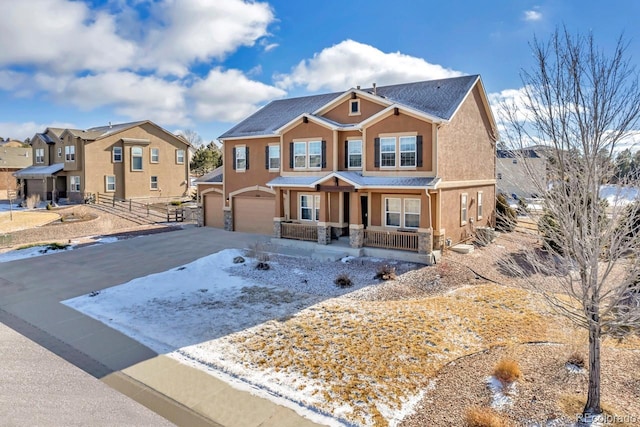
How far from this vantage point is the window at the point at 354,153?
19997 mm

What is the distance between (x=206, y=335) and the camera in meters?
9.60

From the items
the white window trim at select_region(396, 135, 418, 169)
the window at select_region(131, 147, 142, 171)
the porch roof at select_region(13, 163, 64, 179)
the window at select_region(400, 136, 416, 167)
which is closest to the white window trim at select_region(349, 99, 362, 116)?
the white window trim at select_region(396, 135, 418, 169)

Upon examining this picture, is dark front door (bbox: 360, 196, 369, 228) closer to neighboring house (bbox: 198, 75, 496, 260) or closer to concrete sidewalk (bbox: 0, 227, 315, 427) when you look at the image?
neighboring house (bbox: 198, 75, 496, 260)

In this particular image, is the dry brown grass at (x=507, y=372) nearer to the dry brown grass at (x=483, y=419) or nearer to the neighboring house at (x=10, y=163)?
the dry brown grass at (x=483, y=419)

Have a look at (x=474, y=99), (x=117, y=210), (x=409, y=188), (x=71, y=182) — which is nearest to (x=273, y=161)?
(x=409, y=188)

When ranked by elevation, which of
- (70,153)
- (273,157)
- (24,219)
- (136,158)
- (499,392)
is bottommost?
(499,392)

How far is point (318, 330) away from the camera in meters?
9.85

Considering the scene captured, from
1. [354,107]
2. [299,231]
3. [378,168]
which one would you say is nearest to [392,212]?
[378,168]

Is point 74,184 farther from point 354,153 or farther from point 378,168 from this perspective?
point 378,168

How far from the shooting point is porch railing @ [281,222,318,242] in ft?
66.6

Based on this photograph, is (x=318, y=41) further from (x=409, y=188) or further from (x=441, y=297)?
(x=441, y=297)

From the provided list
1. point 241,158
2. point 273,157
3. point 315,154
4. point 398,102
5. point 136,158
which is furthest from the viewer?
point 136,158

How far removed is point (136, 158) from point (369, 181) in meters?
28.7

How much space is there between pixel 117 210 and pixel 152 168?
8264 millimetres
